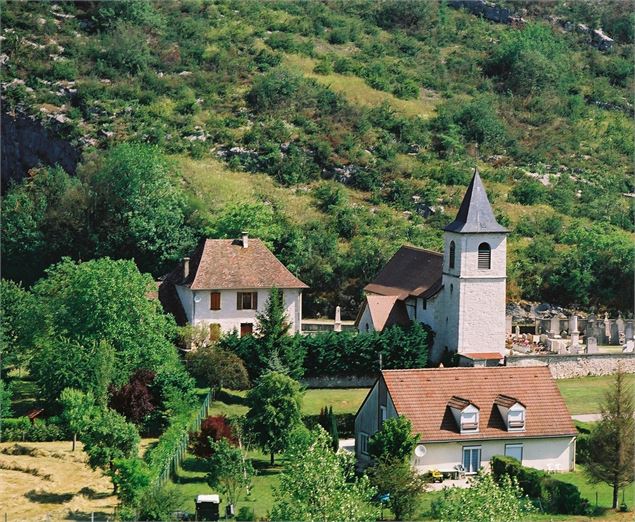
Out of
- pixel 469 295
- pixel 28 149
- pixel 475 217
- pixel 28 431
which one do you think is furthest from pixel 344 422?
pixel 28 149

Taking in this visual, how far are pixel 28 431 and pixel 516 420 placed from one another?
1719cm

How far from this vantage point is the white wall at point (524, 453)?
50.6 metres

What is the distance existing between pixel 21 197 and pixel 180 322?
64.6ft

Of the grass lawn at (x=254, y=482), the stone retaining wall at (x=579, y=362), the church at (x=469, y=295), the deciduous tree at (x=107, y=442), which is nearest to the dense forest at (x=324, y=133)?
the stone retaining wall at (x=579, y=362)

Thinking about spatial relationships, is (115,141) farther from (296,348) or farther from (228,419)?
(228,419)

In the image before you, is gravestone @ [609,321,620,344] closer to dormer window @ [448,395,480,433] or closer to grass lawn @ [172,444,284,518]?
dormer window @ [448,395,480,433]

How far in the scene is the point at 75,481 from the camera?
4959 centimetres

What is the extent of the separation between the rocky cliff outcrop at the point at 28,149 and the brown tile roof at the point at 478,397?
40.8 meters

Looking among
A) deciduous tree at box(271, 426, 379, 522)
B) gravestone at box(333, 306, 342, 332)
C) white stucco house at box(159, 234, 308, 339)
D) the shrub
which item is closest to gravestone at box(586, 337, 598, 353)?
gravestone at box(333, 306, 342, 332)

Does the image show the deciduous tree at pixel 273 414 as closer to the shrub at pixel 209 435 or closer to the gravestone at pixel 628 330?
the shrub at pixel 209 435

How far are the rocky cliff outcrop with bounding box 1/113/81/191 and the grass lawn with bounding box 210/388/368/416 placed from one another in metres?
32.3

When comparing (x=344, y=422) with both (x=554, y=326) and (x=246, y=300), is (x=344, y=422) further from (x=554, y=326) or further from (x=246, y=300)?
(x=554, y=326)

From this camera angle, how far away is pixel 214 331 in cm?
6506

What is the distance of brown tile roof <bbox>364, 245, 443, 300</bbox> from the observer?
2584 inches
